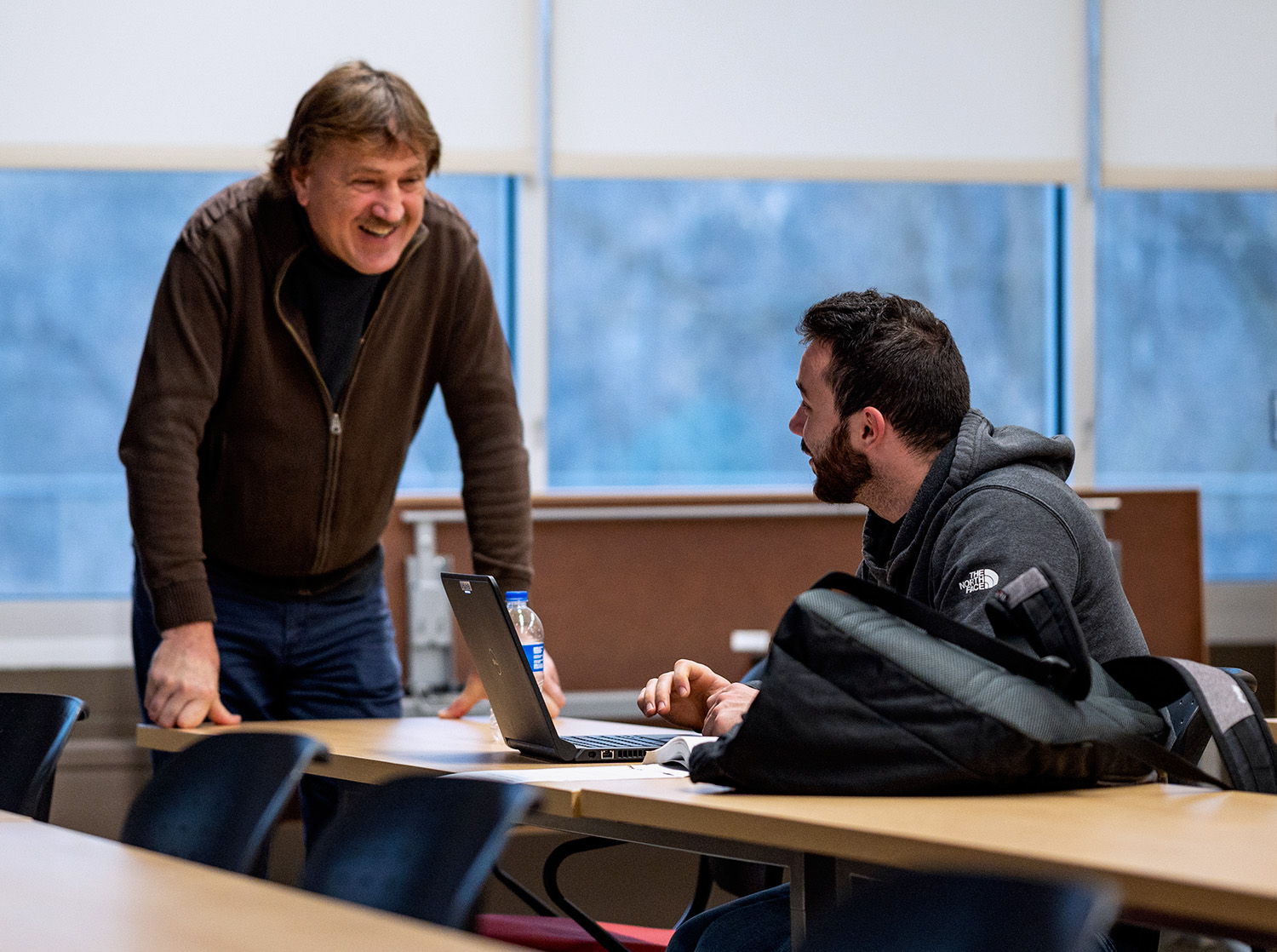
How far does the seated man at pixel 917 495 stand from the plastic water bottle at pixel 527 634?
0.22 meters

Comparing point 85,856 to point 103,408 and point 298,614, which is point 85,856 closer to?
point 298,614

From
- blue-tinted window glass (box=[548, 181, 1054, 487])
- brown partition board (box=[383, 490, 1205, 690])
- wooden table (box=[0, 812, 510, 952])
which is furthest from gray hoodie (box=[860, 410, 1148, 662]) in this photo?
blue-tinted window glass (box=[548, 181, 1054, 487])

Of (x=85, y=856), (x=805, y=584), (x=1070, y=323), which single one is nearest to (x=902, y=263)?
(x=1070, y=323)

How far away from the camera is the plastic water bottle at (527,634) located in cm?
229

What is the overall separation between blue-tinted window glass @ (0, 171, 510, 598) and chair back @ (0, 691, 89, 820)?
2.09 m

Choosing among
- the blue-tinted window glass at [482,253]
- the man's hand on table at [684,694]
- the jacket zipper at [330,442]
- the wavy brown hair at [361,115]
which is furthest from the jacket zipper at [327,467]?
the blue-tinted window glass at [482,253]

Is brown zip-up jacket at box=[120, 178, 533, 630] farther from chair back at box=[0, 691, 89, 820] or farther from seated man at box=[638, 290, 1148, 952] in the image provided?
seated man at box=[638, 290, 1148, 952]

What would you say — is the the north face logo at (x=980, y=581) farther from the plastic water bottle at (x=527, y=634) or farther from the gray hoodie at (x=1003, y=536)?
the plastic water bottle at (x=527, y=634)

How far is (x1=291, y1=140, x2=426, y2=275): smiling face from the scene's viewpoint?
99.0 inches

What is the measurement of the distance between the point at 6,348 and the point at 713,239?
2.11 m

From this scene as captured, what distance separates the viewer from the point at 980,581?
1.83 m

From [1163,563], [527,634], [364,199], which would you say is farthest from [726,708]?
[1163,563]

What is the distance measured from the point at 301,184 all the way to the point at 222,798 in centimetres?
131

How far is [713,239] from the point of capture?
4.68 m
